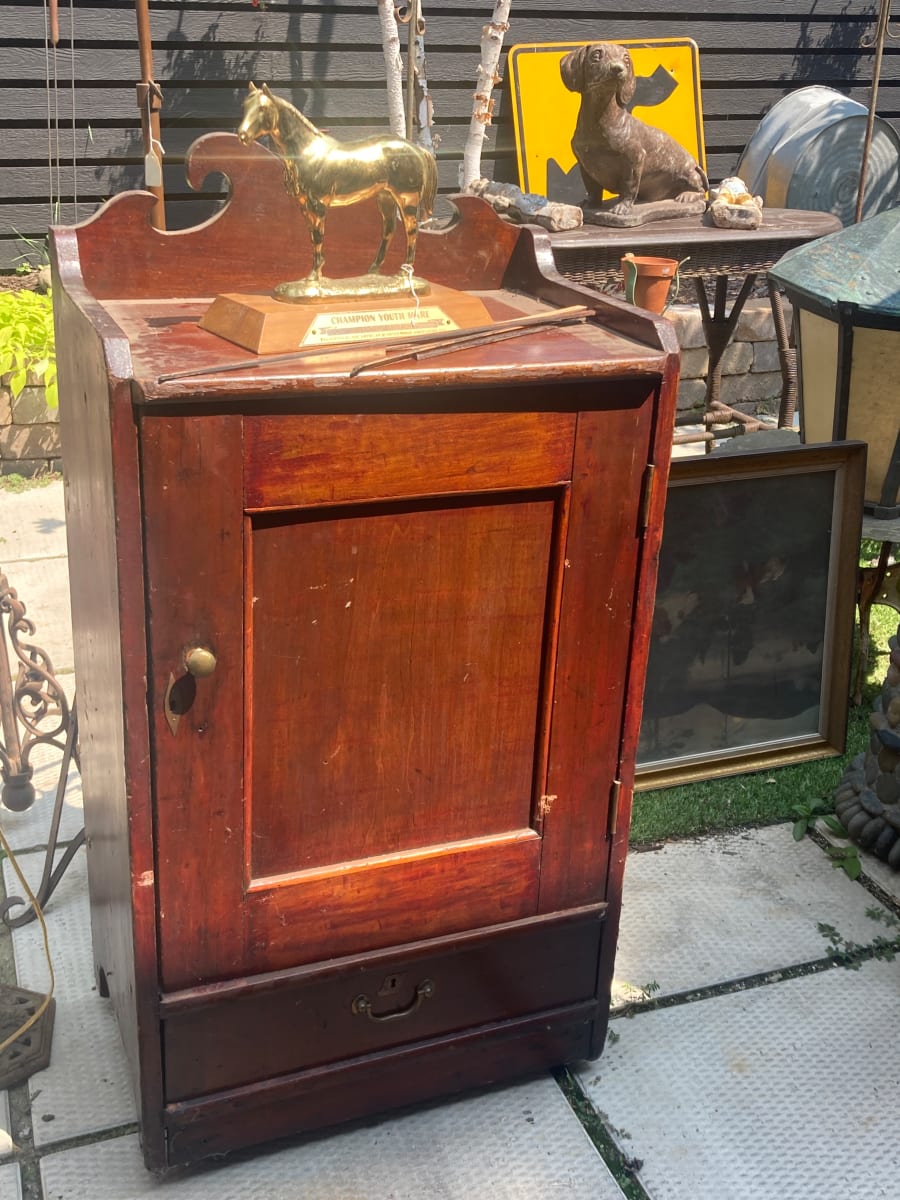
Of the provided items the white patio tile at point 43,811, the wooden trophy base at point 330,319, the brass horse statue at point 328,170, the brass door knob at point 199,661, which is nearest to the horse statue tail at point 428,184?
the brass horse statue at point 328,170

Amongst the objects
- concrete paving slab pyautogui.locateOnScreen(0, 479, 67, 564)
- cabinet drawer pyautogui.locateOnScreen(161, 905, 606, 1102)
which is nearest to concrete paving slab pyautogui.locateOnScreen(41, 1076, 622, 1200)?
cabinet drawer pyautogui.locateOnScreen(161, 905, 606, 1102)

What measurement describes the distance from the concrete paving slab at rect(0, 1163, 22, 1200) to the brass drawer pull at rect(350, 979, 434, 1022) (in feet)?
1.93

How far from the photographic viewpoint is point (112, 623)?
1.63m

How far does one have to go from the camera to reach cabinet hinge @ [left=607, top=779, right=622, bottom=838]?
6.35 ft

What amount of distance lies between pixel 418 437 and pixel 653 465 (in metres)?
0.37

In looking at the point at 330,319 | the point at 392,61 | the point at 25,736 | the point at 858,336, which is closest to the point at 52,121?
the point at 392,61

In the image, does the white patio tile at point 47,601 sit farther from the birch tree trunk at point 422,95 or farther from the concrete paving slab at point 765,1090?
the birch tree trunk at point 422,95

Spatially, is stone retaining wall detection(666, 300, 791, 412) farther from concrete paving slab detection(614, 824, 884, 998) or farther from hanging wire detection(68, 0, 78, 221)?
concrete paving slab detection(614, 824, 884, 998)

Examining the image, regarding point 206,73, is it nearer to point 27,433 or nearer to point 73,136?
point 73,136

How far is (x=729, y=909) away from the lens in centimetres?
262

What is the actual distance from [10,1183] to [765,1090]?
127 cm

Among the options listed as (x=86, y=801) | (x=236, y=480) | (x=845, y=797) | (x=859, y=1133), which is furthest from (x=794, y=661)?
(x=236, y=480)

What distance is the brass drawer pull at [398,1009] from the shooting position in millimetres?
1902

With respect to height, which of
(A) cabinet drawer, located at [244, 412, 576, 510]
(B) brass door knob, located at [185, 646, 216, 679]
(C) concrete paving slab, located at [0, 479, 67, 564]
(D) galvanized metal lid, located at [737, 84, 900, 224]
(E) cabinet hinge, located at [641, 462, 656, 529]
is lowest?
(C) concrete paving slab, located at [0, 479, 67, 564]
